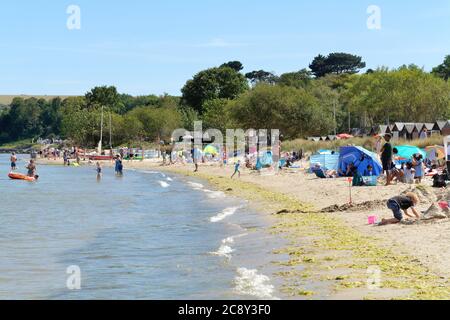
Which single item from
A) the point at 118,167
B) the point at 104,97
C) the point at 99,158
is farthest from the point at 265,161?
the point at 104,97

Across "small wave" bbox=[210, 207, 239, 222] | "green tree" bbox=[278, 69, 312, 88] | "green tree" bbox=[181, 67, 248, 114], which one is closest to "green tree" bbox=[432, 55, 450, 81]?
"green tree" bbox=[278, 69, 312, 88]

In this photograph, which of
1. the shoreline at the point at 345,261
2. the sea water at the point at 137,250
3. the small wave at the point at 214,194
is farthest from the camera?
the small wave at the point at 214,194

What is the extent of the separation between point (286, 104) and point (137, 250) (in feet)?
213

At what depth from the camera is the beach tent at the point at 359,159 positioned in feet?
111

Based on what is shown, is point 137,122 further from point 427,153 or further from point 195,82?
point 427,153

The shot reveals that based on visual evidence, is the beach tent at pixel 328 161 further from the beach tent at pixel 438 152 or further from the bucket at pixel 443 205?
the bucket at pixel 443 205

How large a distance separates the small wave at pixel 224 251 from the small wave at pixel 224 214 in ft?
22.7

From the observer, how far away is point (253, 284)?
13.9 meters

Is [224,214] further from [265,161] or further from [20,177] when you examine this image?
[20,177]

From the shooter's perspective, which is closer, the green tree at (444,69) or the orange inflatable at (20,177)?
the orange inflatable at (20,177)

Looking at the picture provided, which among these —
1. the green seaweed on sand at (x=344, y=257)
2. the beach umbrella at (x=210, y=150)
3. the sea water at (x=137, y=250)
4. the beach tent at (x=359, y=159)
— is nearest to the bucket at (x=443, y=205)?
the green seaweed on sand at (x=344, y=257)

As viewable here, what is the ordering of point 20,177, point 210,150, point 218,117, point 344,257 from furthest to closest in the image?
1. point 218,117
2. point 210,150
3. point 20,177
4. point 344,257

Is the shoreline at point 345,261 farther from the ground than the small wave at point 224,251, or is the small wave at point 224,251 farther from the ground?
the shoreline at point 345,261
